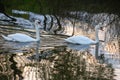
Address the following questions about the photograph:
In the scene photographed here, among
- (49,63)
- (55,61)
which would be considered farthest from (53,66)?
(55,61)

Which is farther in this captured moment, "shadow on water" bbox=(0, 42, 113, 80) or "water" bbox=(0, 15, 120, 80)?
"water" bbox=(0, 15, 120, 80)

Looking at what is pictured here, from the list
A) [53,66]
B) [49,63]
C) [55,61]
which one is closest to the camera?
[53,66]

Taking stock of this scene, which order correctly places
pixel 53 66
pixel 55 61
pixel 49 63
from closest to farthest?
pixel 53 66 → pixel 49 63 → pixel 55 61

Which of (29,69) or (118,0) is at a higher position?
(118,0)

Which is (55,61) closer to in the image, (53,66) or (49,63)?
(49,63)

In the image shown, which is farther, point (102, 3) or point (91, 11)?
point (102, 3)

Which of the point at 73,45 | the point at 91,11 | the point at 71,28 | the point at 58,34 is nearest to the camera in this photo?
the point at 73,45

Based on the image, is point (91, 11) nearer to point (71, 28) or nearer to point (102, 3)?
point (102, 3)

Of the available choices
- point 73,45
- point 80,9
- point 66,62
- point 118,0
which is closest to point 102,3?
point 118,0
